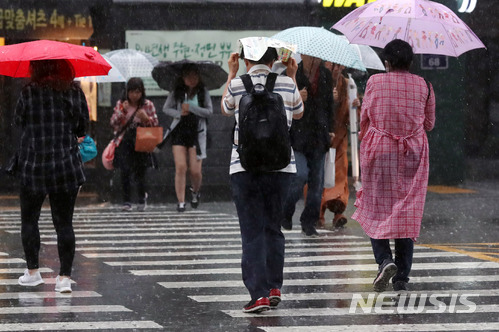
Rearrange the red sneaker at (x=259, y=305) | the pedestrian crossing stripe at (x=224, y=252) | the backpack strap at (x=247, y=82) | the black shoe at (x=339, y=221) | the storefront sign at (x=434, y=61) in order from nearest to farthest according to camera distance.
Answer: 1. the red sneaker at (x=259, y=305)
2. the backpack strap at (x=247, y=82)
3. the pedestrian crossing stripe at (x=224, y=252)
4. the black shoe at (x=339, y=221)
5. the storefront sign at (x=434, y=61)

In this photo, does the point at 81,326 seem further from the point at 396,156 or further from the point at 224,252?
the point at 224,252

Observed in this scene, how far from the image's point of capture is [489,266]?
9.72 metres

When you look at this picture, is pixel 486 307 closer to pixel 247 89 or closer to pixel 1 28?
pixel 247 89

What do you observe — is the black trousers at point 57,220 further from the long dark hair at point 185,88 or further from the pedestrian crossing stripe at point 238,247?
the long dark hair at point 185,88

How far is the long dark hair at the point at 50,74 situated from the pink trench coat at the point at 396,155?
7.60 feet

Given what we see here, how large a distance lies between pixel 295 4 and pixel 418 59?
2.57 m

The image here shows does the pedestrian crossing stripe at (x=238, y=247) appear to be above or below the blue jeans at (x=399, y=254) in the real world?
below

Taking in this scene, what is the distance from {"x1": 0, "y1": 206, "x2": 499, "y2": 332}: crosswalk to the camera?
7.08m

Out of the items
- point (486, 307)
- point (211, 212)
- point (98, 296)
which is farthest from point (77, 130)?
point (211, 212)

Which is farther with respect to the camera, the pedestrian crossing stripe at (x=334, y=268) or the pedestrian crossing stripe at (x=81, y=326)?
the pedestrian crossing stripe at (x=334, y=268)

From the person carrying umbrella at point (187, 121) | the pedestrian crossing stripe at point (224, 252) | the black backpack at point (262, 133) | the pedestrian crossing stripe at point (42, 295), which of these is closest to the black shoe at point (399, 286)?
the black backpack at point (262, 133)

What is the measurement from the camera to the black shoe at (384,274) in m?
8.05

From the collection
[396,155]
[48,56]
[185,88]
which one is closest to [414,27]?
[396,155]

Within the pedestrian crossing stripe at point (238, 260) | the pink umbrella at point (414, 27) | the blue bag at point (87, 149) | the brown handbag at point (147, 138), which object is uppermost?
the pink umbrella at point (414, 27)
